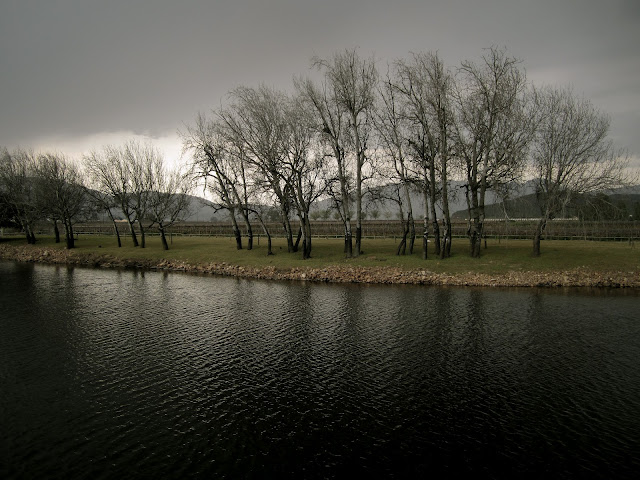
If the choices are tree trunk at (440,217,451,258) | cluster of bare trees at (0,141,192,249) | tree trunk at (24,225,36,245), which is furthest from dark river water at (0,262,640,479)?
tree trunk at (24,225,36,245)

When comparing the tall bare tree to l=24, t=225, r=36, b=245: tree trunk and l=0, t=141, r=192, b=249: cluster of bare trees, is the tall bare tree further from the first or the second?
l=24, t=225, r=36, b=245: tree trunk

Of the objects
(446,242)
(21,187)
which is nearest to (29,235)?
(21,187)

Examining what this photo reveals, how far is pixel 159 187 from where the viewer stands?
62250 millimetres

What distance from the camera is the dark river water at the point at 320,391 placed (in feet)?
32.7

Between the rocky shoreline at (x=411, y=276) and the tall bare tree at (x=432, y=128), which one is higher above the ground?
the tall bare tree at (x=432, y=128)

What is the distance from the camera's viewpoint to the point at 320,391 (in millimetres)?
13875

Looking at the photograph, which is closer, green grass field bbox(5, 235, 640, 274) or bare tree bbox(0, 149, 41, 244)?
green grass field bbox(5, 235, 640, 274)

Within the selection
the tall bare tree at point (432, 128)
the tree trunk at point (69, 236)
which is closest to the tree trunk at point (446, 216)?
the tall bare tree at point (432, 128)

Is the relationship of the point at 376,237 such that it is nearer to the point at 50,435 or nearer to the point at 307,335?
the point at 307,335

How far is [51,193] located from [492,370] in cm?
7091

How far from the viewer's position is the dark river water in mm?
9961

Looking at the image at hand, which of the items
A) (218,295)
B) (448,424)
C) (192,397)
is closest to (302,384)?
(192,397)

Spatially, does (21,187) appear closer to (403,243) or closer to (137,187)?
(137,187)

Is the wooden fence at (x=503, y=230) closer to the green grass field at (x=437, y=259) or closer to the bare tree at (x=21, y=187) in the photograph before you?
the green grass field at (x=437, y=259)
